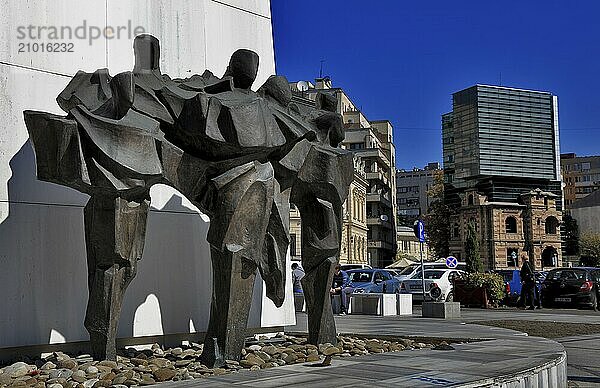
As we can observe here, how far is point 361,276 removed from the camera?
3100 centimetres

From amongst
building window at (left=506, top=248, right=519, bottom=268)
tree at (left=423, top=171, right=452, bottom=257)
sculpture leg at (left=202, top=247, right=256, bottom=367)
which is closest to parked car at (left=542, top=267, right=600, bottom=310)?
sculpture leg at (left=202, top=247, right=256, bottom=367)

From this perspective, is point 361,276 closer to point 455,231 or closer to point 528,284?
point 528,284

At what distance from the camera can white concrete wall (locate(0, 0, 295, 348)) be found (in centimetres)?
1014

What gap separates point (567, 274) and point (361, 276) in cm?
769

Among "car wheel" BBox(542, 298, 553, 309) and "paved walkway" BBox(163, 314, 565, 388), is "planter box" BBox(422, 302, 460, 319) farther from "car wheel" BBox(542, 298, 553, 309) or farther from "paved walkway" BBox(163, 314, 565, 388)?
"paved walkway" BBox(163, 314, 565, 388)

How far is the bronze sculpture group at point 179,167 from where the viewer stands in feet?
27.3

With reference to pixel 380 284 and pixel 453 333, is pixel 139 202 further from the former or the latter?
pixel 380 284

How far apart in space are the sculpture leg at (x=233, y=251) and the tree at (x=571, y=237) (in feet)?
352

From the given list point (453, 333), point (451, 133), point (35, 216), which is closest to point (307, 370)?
point (35, 216)

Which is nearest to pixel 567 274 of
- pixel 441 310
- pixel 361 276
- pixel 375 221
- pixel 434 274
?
pixel 434 274

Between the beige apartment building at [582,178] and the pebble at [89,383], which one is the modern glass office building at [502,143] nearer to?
the beige apartment building at [582,178]

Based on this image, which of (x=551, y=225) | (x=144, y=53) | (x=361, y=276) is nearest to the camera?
(x=144, y=53)

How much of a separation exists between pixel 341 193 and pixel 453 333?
4326 mm

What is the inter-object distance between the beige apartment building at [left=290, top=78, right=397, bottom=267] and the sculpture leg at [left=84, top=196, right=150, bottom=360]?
212ft
